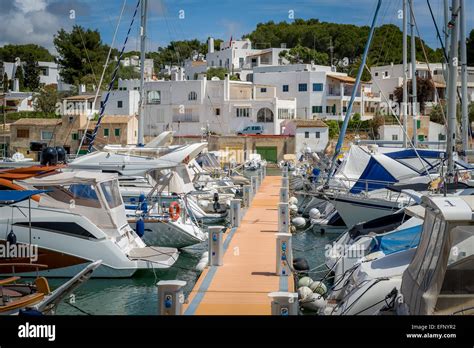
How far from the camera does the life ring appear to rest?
696 inches

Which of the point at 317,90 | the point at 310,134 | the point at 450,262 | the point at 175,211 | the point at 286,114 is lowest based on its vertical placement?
the point at 175,211

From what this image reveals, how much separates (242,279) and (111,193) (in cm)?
443

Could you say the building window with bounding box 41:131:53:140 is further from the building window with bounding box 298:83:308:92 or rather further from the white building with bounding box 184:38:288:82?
the building window with bounding box 298:83:308:92

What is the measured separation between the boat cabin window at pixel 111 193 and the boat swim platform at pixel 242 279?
243 centimetres

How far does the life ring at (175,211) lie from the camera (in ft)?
58.0

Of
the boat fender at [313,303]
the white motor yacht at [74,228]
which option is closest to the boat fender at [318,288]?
the boat fender at [313,303]

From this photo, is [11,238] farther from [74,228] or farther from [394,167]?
[394,167]

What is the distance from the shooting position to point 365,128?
54375 millimetres

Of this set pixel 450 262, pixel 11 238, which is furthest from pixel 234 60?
pixel 450 262

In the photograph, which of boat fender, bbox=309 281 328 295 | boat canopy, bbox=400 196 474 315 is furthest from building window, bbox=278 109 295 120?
boat canopy, bbox=400 196 474 315

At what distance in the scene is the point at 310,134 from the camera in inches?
2082

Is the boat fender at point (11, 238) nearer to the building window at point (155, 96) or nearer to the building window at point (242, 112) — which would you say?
the building window at point (155, 96)

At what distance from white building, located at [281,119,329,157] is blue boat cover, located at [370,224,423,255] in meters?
39.3
